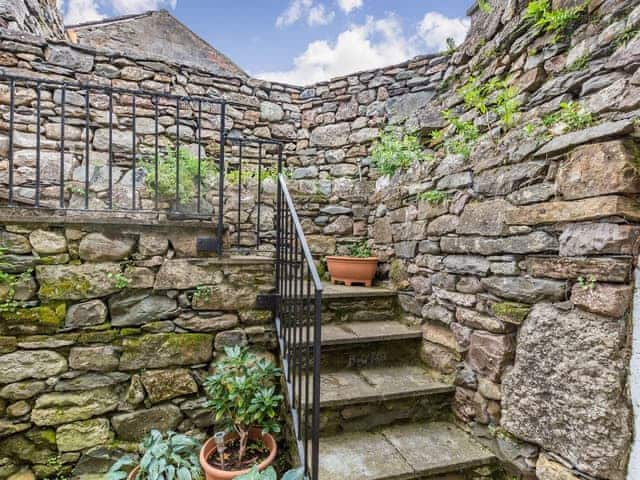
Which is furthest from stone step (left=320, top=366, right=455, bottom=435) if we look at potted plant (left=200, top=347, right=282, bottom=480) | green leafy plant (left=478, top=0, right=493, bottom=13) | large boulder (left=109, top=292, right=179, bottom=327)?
green leafy plant (left=478, top=0, right=493, bottom=13)

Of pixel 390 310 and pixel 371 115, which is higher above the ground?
pixel 371 115

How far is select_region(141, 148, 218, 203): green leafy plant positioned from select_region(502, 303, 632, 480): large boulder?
2505 millimetres

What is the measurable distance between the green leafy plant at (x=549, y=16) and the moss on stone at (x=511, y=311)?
153 cm

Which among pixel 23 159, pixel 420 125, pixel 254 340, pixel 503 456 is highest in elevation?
pixel 420 125

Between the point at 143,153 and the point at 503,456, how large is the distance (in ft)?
12.9

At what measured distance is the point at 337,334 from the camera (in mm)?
2082

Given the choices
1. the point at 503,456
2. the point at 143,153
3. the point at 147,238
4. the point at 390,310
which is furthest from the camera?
the point at 143,153

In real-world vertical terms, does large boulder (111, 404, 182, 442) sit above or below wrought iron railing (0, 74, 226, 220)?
below

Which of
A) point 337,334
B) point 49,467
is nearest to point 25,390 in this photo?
point 49,467

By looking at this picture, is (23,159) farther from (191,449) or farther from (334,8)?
(334,8)

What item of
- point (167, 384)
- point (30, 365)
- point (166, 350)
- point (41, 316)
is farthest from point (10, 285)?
point (167, 384)

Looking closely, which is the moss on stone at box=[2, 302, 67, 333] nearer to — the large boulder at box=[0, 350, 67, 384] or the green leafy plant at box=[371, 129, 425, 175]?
the large boulder at box=[0, 350, 67, 384]

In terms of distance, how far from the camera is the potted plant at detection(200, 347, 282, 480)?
5.67 ft

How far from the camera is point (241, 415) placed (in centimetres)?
174
